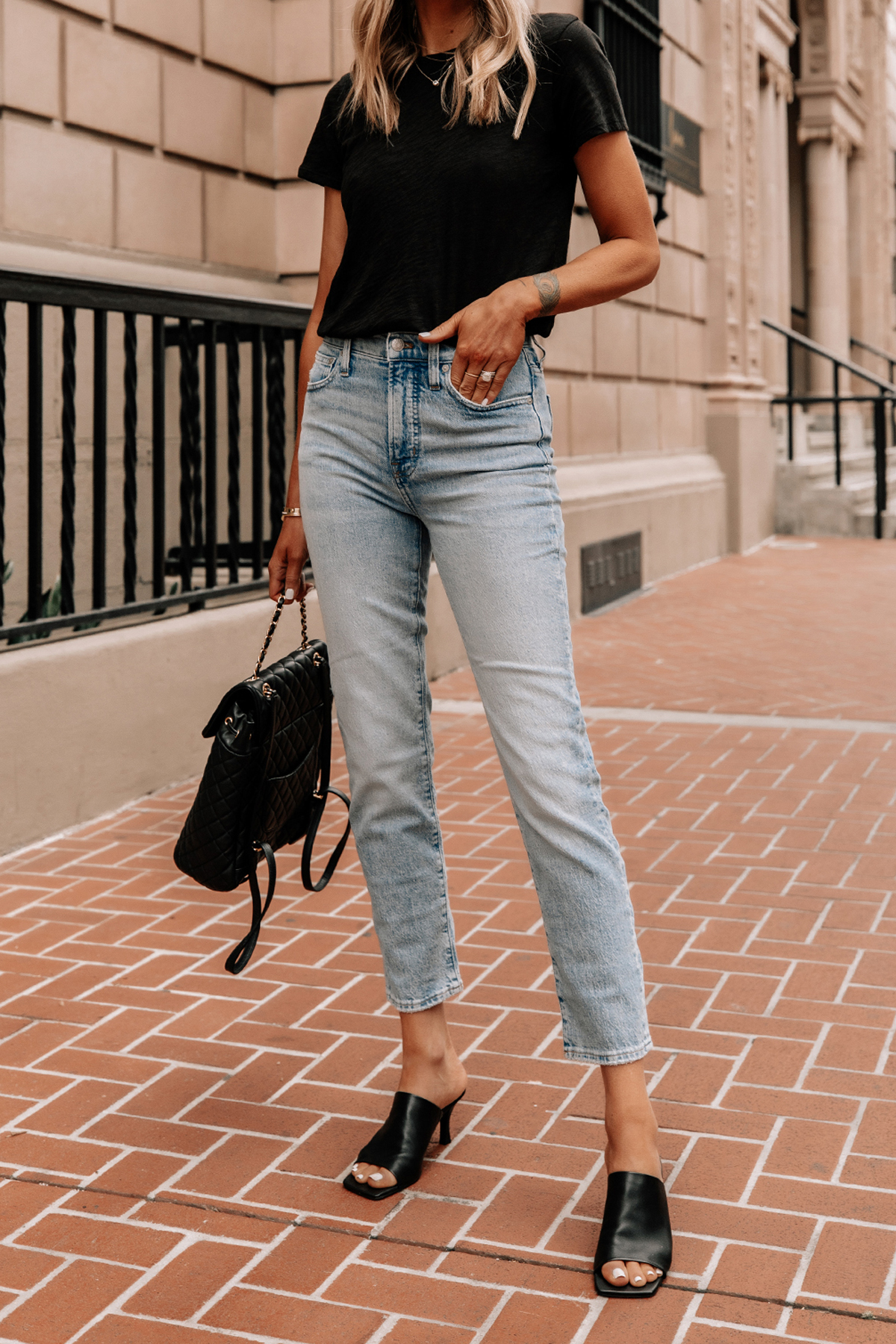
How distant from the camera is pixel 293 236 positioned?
24.3ft

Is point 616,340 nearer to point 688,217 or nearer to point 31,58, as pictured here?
point 688,217

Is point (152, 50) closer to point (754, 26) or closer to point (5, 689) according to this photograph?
point (5, 689)

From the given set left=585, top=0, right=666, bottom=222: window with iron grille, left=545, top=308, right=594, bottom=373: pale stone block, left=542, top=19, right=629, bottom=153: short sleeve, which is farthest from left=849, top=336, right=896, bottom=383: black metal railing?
left=542, top=19, right=629, bottom=153: short sleeve

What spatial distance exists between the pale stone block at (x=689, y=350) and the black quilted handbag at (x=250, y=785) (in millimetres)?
10134

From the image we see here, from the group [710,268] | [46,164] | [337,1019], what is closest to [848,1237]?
[337,1019]

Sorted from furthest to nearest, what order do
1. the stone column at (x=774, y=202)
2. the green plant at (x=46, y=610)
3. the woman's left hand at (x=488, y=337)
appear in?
1. the stone column at (x=774, y=202)
2. the green plant at (x=46, y=610)
3. the woman's left hand at (x=488, y=337)

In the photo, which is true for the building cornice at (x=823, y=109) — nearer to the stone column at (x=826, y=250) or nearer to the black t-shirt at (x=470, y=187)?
the stone column at (x=826, y=250)

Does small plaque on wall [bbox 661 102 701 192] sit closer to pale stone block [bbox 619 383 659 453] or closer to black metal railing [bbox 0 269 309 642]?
pale stone block [bbox 619 383 659 453]

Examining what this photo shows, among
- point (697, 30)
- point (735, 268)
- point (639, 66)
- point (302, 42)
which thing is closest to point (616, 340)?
point (639, 66)

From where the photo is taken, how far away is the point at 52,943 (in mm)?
3881

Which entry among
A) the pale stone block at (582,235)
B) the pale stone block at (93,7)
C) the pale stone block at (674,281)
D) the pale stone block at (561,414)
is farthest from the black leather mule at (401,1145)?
the pale stone block at (674,281)

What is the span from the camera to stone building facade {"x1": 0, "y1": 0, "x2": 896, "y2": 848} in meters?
5.50

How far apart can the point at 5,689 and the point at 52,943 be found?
979mm

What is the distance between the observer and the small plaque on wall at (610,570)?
9.84 meters
